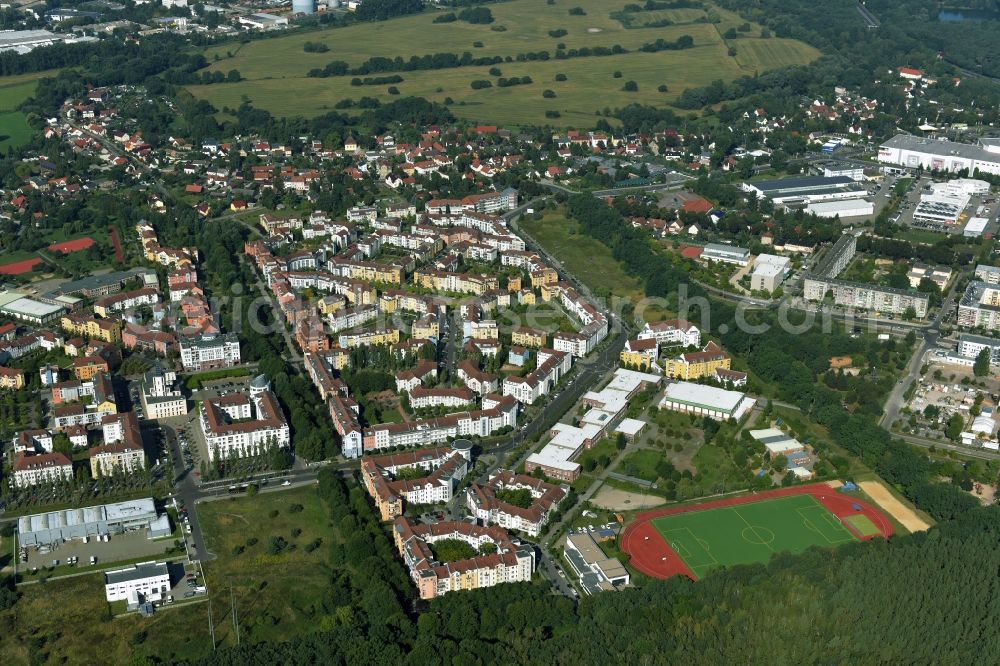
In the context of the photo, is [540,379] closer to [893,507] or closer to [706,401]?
[706,401]

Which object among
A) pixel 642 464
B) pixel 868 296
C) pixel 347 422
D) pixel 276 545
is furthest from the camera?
pixel 868 296

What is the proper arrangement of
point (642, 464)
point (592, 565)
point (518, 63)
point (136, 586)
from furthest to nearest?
point (518, 63)
point (642, 464)
point (592, 565)
point (136, 586)

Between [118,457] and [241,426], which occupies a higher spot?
[241,426]

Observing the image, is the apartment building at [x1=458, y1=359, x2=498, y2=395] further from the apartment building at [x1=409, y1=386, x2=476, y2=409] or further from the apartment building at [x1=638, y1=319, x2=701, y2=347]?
the apartment building at [x1=638, y1=319, x2=701, y2=347]

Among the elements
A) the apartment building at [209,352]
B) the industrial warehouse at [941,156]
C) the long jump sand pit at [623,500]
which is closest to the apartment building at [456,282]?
the apartment building at [209,352]

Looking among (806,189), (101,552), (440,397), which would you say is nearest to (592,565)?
(440,397)

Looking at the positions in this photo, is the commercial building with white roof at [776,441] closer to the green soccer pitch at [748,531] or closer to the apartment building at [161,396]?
the green soccer pitch at [748,531]
